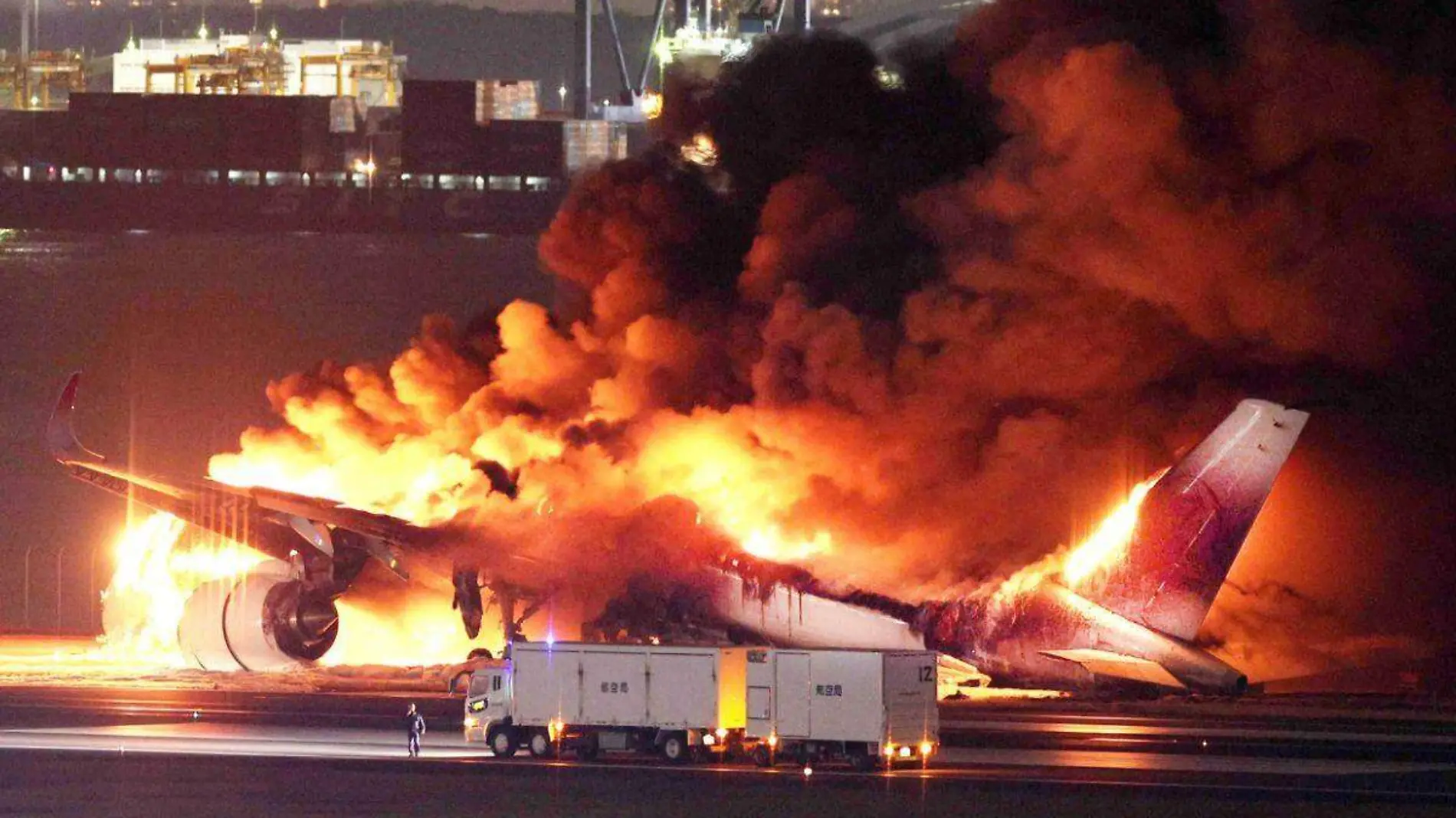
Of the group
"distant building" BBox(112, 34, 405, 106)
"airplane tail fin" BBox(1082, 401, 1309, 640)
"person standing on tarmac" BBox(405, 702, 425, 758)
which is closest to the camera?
"person standing on tarmac" BBox(405, 702, 425, 758)

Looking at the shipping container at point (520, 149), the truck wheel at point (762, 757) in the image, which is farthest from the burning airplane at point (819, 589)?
the shipping container at point (520, 149)

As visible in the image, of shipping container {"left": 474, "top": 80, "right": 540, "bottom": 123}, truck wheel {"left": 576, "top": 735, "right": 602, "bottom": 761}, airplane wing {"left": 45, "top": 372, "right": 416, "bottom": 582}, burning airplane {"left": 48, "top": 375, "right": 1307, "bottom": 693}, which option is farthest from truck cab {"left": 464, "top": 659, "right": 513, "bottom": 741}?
shipping container {"left": 474, "top": 80, "right": 540, "bottom": 123}

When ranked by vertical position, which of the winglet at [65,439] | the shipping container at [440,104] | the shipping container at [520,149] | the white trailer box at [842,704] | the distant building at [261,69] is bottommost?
the white trailer box at [842,704]

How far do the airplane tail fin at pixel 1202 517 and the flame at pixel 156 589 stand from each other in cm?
2814

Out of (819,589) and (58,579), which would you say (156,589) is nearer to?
(819,589)

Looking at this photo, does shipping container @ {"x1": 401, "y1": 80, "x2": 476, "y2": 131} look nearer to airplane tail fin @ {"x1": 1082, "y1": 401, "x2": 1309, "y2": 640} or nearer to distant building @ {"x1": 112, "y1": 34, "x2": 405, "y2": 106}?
distant building @ {"x1": 112, "y1": 34, "x2": 405, "y2": 106}

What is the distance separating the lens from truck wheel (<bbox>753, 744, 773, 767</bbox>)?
40.0 metres

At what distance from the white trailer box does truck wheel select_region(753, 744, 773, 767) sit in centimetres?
1

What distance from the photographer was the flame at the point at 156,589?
6456 cm

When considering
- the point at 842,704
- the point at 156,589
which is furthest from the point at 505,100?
the point at 842,704

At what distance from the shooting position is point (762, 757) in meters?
40.1

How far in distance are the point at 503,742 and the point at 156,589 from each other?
26.9 m

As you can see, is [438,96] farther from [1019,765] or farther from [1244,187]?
[1019,765]

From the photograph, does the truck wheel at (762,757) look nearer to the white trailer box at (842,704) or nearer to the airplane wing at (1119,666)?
the white trailer box at (842,704)
